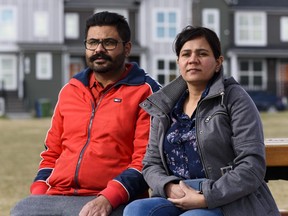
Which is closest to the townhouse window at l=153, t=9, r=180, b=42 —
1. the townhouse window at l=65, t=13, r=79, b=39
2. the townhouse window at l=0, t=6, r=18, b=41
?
the townhouse window at l=65, t=13, r=79, b=39

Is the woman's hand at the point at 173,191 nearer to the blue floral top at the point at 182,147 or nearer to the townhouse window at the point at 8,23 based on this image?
the blue floral top at the point at 182,147

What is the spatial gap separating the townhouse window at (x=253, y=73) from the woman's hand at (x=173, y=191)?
41784 mm

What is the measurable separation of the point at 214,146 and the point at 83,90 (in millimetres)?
1028

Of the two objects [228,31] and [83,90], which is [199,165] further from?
[228,31]

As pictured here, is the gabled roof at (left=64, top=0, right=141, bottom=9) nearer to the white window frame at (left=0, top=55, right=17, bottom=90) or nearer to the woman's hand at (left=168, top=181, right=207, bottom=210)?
the white window frame at (left=0, top=55, right=17, bottom=90)

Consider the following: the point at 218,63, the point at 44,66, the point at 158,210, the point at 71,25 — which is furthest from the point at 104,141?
the point at 71,25

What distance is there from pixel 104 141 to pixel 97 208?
448mm

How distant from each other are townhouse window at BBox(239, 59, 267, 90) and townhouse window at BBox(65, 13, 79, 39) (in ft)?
34.7

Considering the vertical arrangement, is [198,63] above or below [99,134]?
above

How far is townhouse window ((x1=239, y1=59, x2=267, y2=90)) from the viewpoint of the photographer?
149 feet

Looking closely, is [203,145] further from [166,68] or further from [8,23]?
[166,68]

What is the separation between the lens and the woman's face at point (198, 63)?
3.85 meters

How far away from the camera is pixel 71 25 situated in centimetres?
4325

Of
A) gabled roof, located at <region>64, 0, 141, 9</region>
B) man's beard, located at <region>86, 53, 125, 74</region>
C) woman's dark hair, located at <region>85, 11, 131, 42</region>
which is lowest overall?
man's beard, located at <region>86, 53, 125, 74</region>
